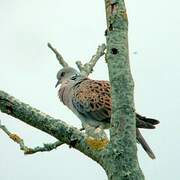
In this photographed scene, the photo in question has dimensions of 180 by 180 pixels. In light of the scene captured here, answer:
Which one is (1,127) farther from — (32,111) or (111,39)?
(111,39)

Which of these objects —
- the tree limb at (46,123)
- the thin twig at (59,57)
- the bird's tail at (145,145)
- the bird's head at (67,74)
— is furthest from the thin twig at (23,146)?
the bird's head at (67,74)

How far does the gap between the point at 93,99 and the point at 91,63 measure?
45.7 inches

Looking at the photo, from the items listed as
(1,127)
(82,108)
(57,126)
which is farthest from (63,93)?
(57,126)

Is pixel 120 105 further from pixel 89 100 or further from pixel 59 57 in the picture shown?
pixel 89 100

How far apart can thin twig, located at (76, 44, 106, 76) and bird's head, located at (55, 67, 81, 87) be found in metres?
1.71

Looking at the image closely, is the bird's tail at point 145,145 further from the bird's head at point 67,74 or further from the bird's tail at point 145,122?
the bird's head at point 67,74

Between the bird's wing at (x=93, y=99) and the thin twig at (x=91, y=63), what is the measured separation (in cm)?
67

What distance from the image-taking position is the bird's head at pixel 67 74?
1050 centimetres

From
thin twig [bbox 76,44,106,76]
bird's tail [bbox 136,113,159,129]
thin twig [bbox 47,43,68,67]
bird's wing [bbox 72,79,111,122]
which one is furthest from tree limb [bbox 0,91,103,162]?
bird's wing [bbox 72,79,111,122]

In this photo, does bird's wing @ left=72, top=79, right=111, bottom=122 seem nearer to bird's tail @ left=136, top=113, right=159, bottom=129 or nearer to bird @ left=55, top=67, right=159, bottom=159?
bird @ left=55, top=67, right=159, bottom=159

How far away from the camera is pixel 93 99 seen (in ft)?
30.7

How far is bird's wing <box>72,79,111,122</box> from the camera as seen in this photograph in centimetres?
900

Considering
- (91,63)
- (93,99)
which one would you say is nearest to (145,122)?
(91,63)

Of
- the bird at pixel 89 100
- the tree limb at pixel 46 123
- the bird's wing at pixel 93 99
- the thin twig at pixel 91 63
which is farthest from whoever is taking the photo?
the bird's wing at pixel 93 99
